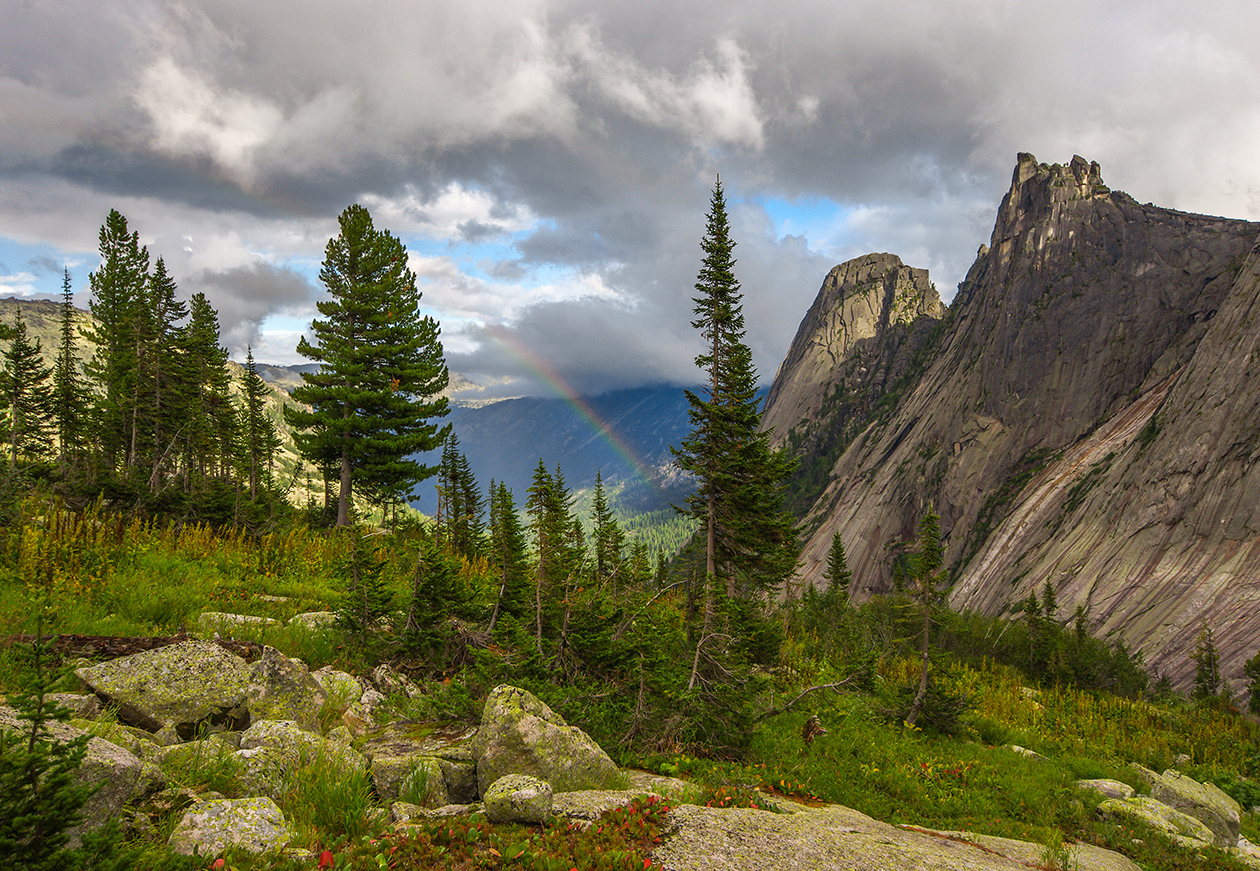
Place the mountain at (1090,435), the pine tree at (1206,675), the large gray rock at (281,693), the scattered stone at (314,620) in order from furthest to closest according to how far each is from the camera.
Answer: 1. the mountain at (1090,435)
2. the pine tree at (1206,675)
3. the scattered stone at (314,620)
4. the large gray rock at (281,693)

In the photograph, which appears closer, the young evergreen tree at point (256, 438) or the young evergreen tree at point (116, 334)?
the young evergreen tree at point (256, 438)

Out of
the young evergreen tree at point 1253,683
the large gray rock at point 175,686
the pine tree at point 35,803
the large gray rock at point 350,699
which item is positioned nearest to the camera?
the pine tree at point 35,803

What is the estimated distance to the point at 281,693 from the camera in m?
6.65

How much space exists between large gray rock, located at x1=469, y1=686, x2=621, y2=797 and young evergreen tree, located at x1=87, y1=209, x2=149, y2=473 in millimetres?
35908

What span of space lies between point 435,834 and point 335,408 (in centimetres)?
2300

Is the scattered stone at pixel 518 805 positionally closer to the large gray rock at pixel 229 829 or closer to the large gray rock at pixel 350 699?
the large gray rock at pixel 229 829

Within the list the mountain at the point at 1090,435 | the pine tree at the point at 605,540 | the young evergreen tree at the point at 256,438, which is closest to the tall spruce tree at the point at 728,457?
the pine tree at the point at 605,540

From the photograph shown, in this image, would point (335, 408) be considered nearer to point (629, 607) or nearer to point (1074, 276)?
point (629, 607)

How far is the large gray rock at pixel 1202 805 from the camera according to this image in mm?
11250

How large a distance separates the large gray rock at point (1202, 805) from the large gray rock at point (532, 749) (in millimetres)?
12585

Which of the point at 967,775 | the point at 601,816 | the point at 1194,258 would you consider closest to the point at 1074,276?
the point at 1194,258

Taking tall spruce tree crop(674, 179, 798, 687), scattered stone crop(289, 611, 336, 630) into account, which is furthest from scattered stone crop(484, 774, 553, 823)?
tall spruce tree crop(674, 179, 798, 687)

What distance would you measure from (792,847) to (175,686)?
21.5 feet

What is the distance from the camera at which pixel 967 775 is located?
11570 millimetres
